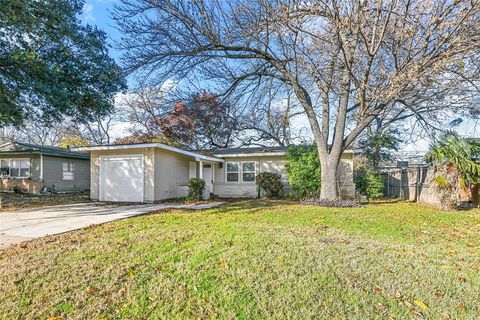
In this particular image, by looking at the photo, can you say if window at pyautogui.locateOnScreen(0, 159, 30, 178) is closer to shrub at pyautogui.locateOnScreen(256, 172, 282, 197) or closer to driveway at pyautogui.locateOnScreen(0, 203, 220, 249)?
driveway at pyautogui.locateOnScreen(0, 203, 220, 249)

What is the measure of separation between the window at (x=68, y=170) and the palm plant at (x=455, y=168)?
20.4 metres

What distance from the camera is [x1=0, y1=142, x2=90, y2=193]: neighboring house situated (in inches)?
678

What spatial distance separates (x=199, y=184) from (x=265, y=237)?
825 cm

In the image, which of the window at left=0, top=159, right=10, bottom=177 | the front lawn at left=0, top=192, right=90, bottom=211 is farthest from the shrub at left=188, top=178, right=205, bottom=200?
the window at left=0, top=159, right=10, bottom=177

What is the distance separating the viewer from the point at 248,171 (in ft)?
52.4

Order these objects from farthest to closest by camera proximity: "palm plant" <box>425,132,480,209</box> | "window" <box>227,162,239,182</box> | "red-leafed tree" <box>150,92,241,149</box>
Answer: "red-leafed tree" <box>150,92,241,149</box> < "window" <box>227,162,239,182</box> < "palm plant" <box>425,132,480,209</box>

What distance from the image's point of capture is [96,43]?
33.8 feet

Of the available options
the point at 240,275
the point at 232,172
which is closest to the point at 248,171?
the point at 232,172

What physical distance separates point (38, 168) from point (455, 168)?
21.5 m

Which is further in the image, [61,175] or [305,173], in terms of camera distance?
[61,175]

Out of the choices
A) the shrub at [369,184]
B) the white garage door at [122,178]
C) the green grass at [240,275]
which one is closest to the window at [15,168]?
the white garage door at [122,178]

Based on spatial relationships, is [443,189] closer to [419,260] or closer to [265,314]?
[419,260]

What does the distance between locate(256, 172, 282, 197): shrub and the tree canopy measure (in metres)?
7.92

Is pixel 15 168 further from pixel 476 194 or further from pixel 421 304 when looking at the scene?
pixel 476 194
